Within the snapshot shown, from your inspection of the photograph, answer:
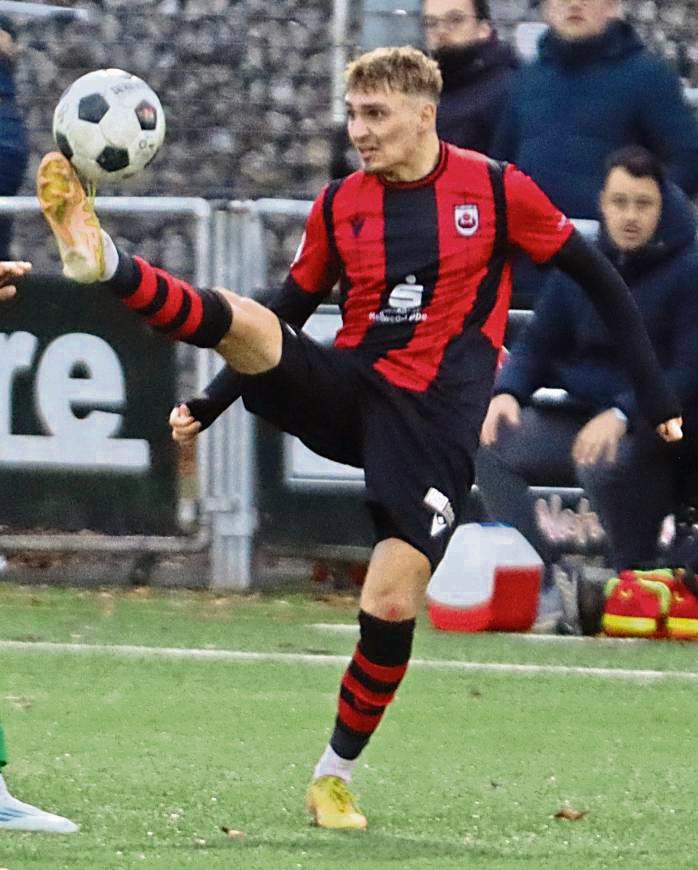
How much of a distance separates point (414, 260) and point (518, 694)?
194 cm

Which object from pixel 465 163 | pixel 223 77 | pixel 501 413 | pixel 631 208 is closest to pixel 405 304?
pixel 465 163

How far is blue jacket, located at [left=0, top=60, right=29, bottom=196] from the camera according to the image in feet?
33.8

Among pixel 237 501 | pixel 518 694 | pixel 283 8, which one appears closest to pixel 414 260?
pixel 518 694

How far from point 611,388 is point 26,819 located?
4.03 m

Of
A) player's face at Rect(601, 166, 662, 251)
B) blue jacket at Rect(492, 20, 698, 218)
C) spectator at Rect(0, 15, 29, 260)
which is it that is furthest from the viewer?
spectator at Rect(0, 15, 29, 260)

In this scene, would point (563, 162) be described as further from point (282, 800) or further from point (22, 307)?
point (282, 800)

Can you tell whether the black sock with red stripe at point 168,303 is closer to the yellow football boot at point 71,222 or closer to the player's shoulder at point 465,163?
the yellow football boot at point 71,222

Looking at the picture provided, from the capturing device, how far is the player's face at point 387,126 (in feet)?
20.2

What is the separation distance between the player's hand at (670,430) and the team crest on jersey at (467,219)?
78 cm

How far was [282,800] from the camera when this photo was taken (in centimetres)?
615

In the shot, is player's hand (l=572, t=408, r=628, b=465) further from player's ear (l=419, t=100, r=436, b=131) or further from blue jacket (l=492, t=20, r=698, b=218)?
player's ear (l=419, t=100, r=436, b=131)

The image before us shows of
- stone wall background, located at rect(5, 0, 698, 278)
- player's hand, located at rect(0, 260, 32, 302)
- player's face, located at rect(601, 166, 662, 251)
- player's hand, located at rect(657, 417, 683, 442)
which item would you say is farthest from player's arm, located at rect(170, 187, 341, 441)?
stone wall background, located at rect(5, 0, 698, 278)

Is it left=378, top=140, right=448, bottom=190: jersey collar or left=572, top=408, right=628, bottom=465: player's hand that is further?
left=572, top=408, right=628, bottom=465: player's hand

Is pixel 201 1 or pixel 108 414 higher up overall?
pixel 201 1
